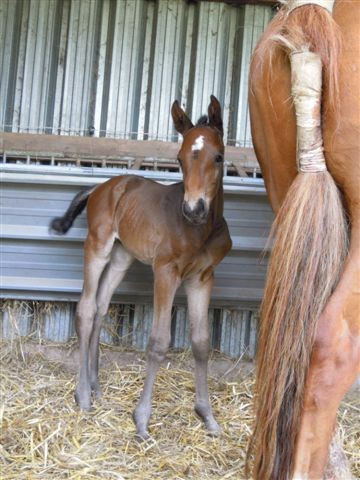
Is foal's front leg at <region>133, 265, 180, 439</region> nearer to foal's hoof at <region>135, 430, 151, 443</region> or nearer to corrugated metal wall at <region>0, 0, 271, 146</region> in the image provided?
foal's hoof at <region>135, 430, 151, 443</region>

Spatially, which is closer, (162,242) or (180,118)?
(162,242)

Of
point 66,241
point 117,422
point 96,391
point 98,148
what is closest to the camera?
point 117,422

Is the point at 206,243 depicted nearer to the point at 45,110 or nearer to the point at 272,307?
the point at 272,307

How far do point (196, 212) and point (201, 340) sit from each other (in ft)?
2.76

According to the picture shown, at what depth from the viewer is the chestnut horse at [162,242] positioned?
147 inches

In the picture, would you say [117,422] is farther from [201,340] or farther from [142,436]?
[201,340]

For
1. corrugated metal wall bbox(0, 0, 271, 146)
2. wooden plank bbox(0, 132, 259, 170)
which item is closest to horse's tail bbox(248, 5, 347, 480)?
wooden plank bbox(0, 132, 259, 170)

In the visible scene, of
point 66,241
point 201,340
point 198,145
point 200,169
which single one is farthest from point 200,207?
point 66,241

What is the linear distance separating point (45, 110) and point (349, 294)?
4.00 m

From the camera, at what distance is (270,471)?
6.76ft

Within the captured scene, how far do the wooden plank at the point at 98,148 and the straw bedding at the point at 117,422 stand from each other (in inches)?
59.7

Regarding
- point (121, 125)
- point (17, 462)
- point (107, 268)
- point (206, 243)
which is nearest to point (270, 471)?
point (17, 462)

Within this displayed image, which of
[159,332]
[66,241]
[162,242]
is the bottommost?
[159,332]

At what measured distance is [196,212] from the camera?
360cm
